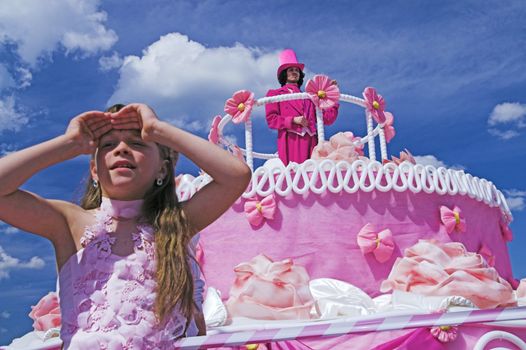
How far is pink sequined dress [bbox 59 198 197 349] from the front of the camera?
1711 mm

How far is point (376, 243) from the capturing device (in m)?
5.93

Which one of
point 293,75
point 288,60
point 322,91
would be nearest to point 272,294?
point 322,91

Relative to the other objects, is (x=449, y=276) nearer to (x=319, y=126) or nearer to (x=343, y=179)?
(x=343, y=179)

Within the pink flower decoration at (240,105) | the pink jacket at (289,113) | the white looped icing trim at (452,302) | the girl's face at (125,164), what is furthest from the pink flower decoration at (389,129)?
the girl's face at (125,164)

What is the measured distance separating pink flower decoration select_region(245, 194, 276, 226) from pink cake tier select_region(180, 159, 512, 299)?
0.03 meters

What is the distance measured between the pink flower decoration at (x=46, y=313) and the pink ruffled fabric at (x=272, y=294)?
5.90 ft

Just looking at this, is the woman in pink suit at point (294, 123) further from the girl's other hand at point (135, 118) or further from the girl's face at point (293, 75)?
the girl's other hand at point (135, 118)

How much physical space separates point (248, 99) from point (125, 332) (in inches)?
226

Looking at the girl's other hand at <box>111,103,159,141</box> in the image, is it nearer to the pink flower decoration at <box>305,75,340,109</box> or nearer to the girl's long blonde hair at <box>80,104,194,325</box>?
the girl's long blonde hair at <box>80,104,194,325</box>

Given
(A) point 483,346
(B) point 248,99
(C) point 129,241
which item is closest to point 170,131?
(C) point 129,241

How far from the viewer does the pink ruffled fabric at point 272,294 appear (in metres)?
4.77

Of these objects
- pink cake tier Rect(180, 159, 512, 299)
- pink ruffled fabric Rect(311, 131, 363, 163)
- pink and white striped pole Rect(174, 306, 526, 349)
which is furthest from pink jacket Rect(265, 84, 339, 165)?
pink and white striped pole Rect(174, 306, 526, 349)

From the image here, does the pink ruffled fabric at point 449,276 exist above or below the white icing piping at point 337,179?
below

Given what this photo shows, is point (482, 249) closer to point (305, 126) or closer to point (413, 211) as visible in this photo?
point (413, 211)
